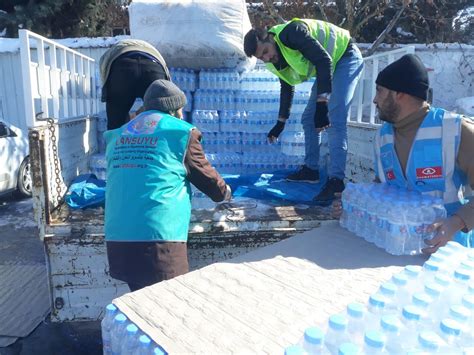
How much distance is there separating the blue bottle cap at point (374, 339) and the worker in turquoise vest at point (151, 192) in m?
1.35

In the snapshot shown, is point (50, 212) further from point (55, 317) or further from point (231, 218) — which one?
point (231, 218)

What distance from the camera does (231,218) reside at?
299 cm

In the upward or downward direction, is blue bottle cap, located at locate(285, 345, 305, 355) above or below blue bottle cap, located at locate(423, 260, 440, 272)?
below

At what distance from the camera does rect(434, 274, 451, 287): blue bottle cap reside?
1.38 m

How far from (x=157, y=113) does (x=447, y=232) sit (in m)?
1.59

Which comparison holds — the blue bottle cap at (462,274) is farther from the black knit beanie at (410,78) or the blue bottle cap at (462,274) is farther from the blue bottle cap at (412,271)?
the black knit beanie at (410,78)

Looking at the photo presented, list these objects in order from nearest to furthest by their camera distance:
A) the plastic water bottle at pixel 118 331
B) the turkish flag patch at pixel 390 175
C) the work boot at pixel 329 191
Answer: the plastic water bottle at pixel 118 331 → the turkish flag patch at pixel 390 175 → the work boot at pixel 329 191

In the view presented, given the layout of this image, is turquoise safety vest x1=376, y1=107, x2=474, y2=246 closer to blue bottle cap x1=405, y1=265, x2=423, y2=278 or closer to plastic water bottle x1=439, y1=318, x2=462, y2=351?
blue bottle cap x1=405, y1=265, x2=423, y2=278

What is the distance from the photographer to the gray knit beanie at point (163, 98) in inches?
91.3

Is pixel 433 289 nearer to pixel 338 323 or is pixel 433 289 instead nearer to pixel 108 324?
pixel 338 323

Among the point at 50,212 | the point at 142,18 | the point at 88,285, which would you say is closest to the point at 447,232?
the point at 88,285

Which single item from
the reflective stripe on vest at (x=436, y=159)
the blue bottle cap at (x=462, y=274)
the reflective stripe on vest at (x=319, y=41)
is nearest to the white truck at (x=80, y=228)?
the reflective stripe on vest at (x=436, y=159)

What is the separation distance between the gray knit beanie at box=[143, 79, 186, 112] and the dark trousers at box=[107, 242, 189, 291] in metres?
0.74

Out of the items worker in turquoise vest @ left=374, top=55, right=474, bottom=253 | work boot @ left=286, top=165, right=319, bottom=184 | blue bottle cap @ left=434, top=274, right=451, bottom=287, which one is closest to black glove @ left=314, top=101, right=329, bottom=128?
work boot @ left=286, top=165, right=319, bottom=184
